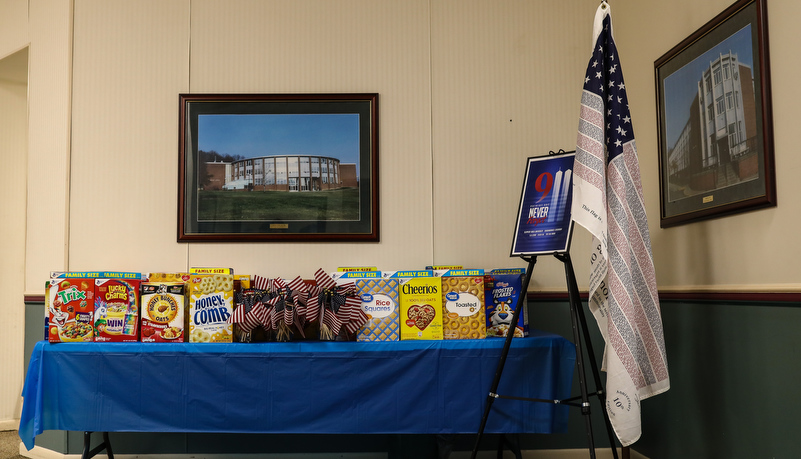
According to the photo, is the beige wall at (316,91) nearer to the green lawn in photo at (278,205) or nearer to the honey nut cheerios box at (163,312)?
the green lawn in photo at (278,205)

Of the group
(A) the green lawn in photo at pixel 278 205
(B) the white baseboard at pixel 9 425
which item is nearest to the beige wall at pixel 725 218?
(A) the green lawn in photo at pixel 278 205

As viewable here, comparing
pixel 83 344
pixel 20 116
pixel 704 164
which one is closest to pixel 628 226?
pixel 704 164

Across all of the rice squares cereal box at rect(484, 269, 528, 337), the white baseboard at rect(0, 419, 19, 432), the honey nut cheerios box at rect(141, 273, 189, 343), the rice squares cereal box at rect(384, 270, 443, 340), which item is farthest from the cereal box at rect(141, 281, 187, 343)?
the white baseboard at rect(0, 419, 19, 432)

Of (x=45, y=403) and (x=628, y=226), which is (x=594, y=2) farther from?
(x=45, y=403)

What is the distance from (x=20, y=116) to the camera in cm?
480

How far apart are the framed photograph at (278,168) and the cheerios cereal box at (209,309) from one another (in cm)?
58

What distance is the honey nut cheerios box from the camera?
9.62 ft

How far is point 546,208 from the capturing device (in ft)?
9.28

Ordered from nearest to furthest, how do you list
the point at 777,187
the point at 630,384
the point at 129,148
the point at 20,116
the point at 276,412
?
1. the point at 777,187
2. the point at 630,384
3. the point at 276,412
4. the point at 129,148
5. the point at 20,116

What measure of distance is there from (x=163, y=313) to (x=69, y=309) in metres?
0.47

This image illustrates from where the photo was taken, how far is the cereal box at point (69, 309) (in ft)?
9.64

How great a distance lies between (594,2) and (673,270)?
171cm

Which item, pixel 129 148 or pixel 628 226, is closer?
pixel 628 226

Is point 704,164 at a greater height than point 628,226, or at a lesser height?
greater
